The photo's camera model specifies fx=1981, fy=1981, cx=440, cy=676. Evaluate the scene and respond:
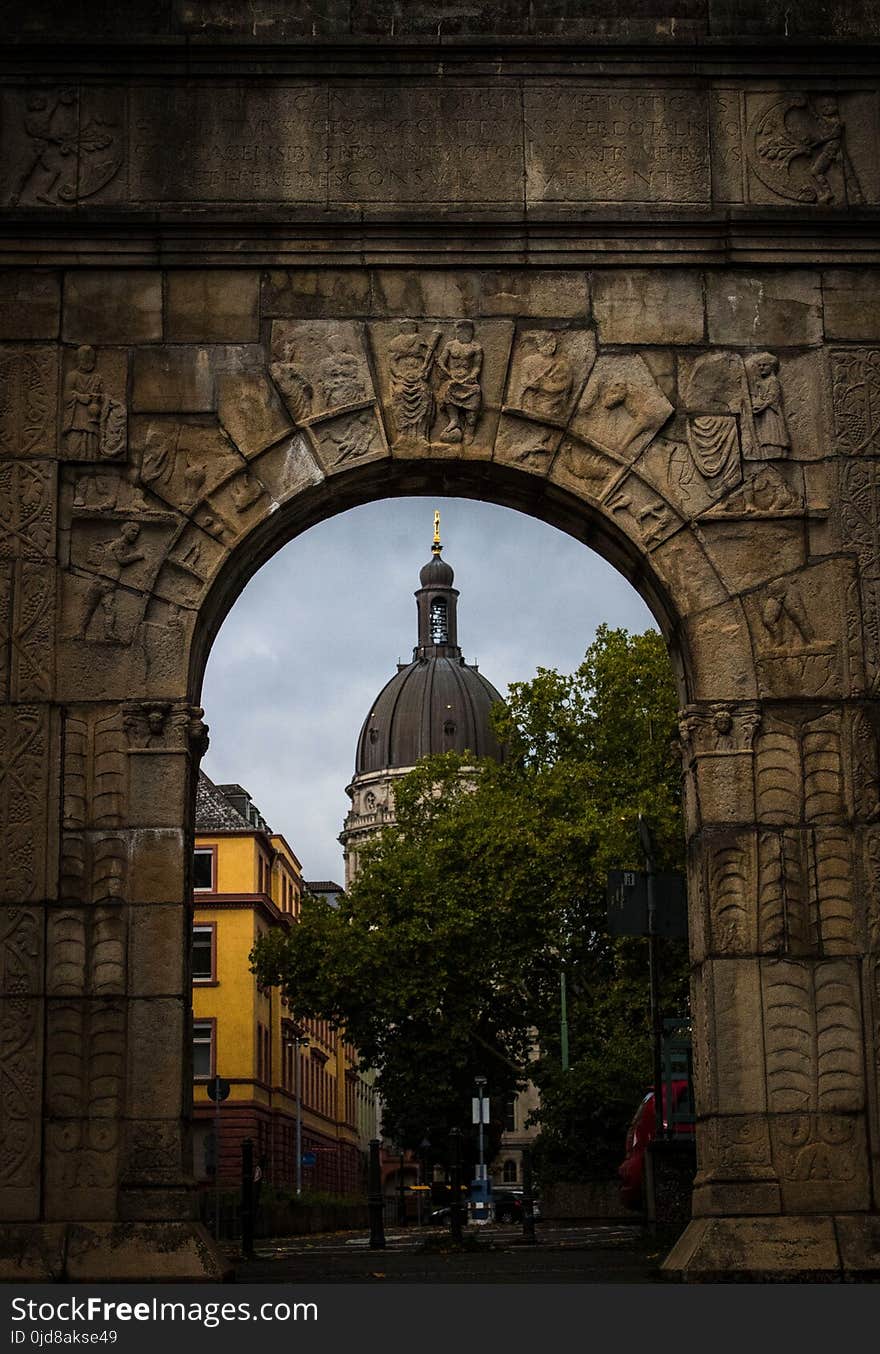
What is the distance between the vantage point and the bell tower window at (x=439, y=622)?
135 metres

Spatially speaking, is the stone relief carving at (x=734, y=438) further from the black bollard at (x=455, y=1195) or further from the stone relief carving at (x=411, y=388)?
the black bollard at (x=455, y=1195)

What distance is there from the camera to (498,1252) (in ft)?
62.3

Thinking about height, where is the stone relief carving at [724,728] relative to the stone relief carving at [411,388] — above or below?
below

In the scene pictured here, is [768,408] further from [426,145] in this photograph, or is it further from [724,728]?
[426,145]

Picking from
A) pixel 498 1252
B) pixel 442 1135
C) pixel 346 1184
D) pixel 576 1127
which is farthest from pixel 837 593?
pixel 346 1184

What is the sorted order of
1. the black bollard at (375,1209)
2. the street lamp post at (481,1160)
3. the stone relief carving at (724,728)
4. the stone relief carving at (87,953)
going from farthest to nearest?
the street lamp post at (481,1160), the black bollard at (375,1209), the stone relief carving at (724,728), the stone relief carving at (87,953)

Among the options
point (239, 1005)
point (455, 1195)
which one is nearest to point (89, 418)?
point (455, 1195)

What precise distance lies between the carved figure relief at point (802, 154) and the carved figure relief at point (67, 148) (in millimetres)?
4597

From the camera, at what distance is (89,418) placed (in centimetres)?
1387

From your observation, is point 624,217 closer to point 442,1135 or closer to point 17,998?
point 17,998

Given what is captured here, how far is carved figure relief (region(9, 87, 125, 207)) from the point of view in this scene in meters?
14.0

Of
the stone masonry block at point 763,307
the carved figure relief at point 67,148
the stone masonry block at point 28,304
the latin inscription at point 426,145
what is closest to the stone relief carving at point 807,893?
the stone masonry block at point 763,307

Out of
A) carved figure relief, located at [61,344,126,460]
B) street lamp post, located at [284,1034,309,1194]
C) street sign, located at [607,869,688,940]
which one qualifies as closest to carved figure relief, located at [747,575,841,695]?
street sign, located at [607,869,688,940]

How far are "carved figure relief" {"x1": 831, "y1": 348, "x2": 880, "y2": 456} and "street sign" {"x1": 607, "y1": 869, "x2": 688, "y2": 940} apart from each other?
4.23 m
